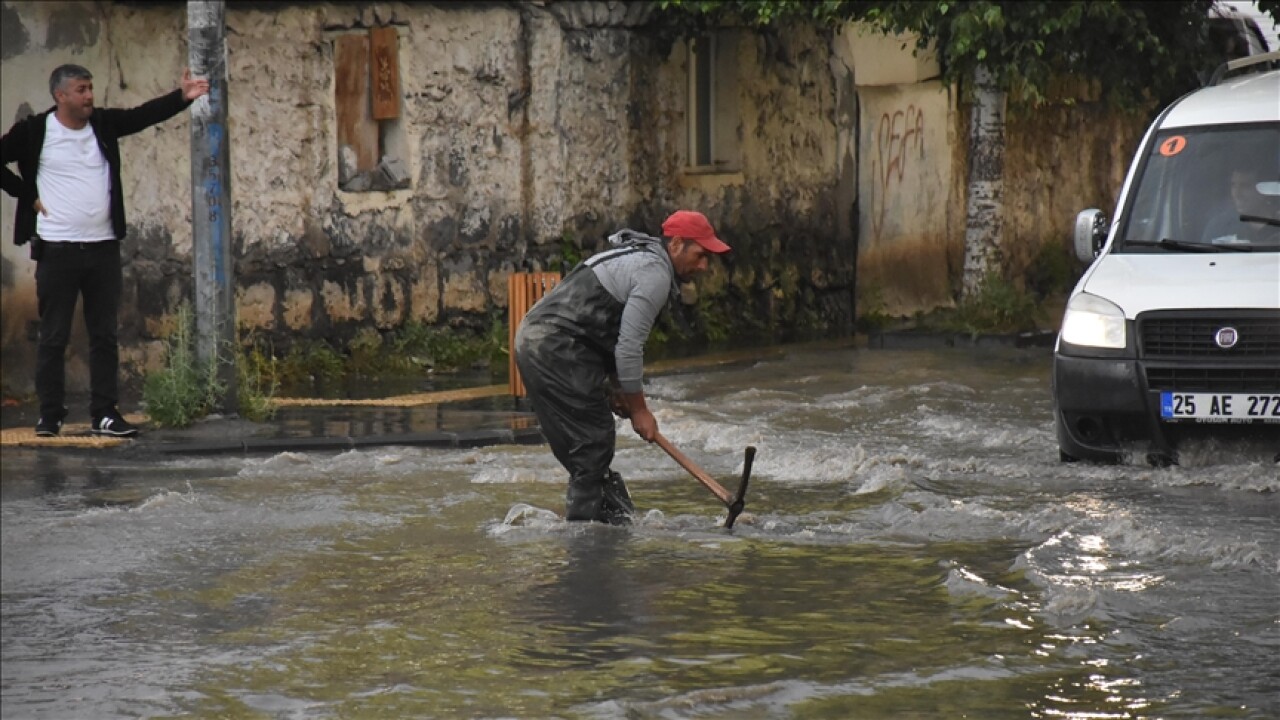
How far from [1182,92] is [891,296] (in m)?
3.70

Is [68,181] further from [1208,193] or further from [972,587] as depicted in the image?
[1208,193]

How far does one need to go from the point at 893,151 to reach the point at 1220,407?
1061cm

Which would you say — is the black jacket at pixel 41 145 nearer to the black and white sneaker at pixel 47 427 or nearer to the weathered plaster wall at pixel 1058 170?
the black and white sneaker at pixel 47 427

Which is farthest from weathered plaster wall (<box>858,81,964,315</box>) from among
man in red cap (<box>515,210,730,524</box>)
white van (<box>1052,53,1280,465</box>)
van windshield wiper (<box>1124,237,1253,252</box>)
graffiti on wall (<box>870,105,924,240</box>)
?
man in red cap (<box>515,210,730,524</box>)

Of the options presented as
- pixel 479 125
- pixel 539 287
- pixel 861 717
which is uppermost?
pixel 479 125

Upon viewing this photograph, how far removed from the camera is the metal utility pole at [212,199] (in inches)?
469

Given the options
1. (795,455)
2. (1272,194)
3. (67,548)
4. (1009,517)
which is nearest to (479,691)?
(67,548)

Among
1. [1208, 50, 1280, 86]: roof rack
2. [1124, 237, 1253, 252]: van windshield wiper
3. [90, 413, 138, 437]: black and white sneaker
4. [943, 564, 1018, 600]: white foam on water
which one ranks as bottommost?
[943, 564, 1018, 600]: white foam on water

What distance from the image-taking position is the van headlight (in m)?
10.2

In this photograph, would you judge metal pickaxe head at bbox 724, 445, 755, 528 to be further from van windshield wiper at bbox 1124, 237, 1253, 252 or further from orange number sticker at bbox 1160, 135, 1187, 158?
orange number sticker at bbox 1160, 135, 1187, 158

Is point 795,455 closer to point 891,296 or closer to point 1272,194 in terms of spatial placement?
point 1272,194

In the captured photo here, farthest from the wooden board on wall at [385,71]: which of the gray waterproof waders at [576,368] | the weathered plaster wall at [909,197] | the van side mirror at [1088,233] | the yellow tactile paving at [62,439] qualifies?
the gray waterproof waders at [576,368]

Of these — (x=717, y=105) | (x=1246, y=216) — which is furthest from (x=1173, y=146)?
(x=717, y=105)

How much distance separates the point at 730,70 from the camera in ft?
62.7
